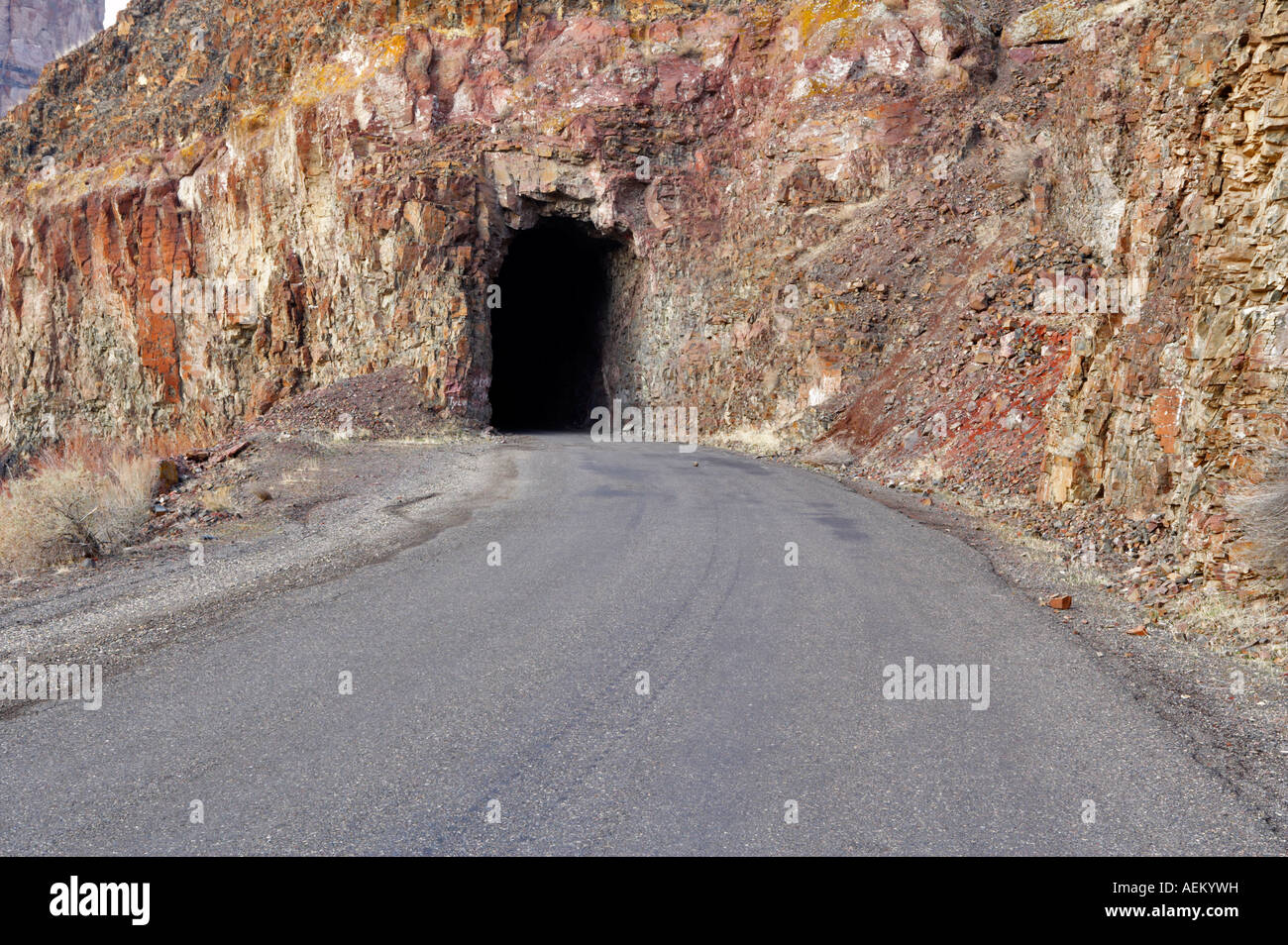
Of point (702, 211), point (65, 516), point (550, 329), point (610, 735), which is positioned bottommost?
point (610, 735)

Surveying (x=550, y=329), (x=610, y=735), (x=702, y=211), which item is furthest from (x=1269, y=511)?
(x=550, y=329)

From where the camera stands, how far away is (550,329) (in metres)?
37.6

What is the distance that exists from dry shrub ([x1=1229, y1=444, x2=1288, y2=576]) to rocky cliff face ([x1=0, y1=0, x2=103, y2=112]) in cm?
12733

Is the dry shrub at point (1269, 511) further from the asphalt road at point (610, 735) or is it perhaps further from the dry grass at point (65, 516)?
the dry grass at point (65, 516)

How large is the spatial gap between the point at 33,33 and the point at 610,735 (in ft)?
457

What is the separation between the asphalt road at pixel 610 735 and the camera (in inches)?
159

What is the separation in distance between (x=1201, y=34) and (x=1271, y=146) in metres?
3.63

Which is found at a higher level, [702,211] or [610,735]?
[702,211]

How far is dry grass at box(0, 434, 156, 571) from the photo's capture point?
32.0ft

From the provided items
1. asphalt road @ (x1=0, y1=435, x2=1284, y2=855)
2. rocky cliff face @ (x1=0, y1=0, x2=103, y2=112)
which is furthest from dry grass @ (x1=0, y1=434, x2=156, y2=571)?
rocky cliff face @ (x1=0, y1=0, x2=103, y2=112)

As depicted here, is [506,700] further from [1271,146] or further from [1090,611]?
[1271,146]

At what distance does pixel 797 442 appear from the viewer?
21984mm

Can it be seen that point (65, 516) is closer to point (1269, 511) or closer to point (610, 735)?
point (610, 735)

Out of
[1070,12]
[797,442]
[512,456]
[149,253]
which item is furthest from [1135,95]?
[149,253]
